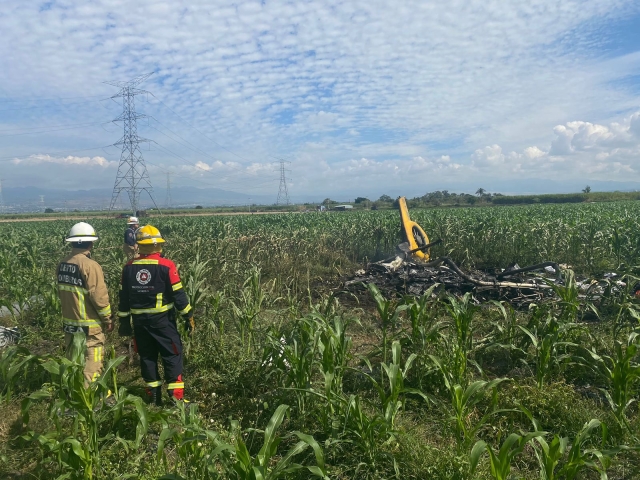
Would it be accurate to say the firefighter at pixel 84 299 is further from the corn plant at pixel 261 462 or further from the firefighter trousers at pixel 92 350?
the corn plant at pixel 261 462

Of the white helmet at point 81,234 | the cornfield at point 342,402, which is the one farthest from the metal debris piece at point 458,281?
the white helmet at point 81,234

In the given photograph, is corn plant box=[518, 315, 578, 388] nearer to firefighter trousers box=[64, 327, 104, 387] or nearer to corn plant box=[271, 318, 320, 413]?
corn plant box=[271, 318, 320, 413]

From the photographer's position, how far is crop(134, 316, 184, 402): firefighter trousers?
4.19 meters

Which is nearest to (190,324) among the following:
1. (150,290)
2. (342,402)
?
(150,290)

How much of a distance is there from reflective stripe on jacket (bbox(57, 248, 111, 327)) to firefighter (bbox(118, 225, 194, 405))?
0.27 metres

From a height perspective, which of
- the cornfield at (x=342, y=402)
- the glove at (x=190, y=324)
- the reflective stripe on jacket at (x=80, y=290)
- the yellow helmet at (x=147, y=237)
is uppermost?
the yellow helmet at (x=147, y=237)

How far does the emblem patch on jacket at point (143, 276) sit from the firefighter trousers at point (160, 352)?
0.44m

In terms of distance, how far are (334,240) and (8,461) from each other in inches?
393

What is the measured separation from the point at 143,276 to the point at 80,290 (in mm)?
700

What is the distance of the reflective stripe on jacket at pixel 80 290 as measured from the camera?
422 centimetres

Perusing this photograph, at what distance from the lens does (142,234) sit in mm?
4199

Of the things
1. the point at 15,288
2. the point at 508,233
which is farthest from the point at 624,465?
the point at 508,233

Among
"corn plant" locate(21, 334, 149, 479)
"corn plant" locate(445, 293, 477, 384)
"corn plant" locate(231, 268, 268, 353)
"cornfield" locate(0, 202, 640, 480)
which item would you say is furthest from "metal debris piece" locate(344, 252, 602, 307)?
"corn plant" locate(21, 334, 149, 479)

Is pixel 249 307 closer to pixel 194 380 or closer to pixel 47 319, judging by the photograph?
pixel 194 380
